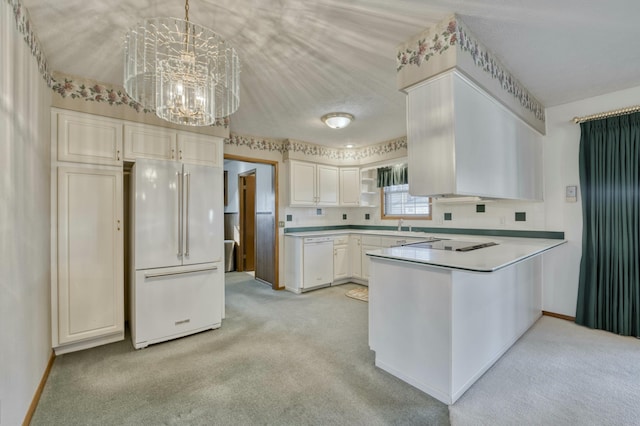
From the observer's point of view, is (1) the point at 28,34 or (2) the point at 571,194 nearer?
(1) the point at 28,34

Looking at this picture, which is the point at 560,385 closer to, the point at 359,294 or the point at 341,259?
the point at 359,294

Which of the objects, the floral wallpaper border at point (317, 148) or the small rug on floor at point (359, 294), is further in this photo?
the floral wallpaper border at point (317, 148)

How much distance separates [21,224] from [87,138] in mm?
1137

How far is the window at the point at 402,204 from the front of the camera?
4.58 meters

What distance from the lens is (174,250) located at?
2.79 metres

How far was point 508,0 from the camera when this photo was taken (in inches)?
63.9

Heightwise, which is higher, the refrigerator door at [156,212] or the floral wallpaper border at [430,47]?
the floral wallpaper border at [430,47]

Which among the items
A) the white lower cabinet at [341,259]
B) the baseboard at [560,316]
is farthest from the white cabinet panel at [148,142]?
the baseboard at [560,316]

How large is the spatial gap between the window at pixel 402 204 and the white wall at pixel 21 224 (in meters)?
4.31

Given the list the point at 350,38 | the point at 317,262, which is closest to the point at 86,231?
the point at 350,38

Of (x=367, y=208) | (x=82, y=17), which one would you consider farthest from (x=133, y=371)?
(x=367, y=208)

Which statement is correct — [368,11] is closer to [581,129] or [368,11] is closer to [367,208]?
[581,129]

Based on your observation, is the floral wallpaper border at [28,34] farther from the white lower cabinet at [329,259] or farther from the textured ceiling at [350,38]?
the white lower cabinet at [329,259]

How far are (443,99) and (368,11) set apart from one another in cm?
72
